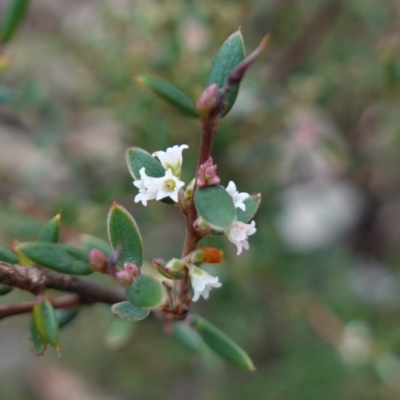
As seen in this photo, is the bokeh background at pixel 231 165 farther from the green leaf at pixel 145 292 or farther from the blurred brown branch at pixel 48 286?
the green leaf at pixel 145 292

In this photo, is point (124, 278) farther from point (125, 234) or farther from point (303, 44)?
point (303, 44)

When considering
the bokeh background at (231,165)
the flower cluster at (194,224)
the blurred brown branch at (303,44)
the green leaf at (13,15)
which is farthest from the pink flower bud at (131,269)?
the blurred brown branch at (303,44)

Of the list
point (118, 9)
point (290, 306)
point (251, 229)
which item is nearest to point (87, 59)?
point (118, 9)

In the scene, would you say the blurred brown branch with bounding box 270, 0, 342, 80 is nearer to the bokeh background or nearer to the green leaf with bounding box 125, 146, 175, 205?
the bokeh background

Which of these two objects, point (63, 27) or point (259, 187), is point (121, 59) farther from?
point (63, 27)

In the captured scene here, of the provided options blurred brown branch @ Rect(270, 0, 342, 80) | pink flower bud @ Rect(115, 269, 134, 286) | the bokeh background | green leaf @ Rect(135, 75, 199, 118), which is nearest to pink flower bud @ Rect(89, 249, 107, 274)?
pink flower bud @ Rect(115, 269, 134, 286)

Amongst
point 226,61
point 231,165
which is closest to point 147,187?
point 226,61
